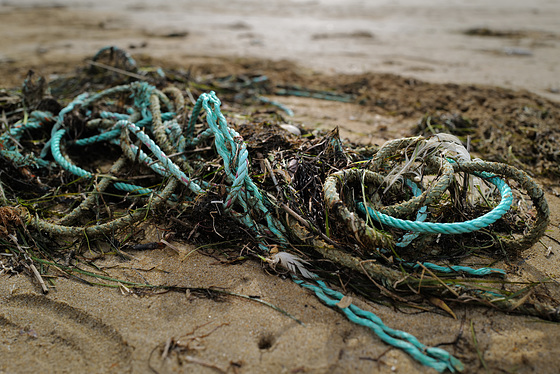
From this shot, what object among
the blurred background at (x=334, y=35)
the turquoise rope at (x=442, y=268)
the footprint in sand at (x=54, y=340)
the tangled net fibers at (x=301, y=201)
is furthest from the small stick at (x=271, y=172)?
the blurred background at (x=334, y=35)

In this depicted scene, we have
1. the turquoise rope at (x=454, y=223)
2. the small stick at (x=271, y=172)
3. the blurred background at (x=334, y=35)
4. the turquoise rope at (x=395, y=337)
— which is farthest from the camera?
the blurred background at (x=334, y=35)

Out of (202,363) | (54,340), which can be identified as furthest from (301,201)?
(54,340)

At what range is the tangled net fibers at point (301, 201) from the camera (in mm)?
1676

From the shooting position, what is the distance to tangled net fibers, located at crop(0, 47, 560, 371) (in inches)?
66.0

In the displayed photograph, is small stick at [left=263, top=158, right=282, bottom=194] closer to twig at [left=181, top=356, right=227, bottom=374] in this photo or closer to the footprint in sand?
twig at [left=181, top=356, right=227, bottom=374]

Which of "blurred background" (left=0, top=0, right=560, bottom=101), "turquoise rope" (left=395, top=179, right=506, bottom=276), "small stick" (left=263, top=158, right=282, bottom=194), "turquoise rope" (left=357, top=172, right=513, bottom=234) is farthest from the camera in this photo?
"blurred background" (left=0, top=0, right=560, bottom=101)

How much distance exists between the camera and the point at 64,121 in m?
2.75

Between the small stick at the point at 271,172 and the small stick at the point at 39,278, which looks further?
the small stick at the point at 271,172

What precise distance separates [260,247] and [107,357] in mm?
814

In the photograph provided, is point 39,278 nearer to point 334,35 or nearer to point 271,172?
point 271,172

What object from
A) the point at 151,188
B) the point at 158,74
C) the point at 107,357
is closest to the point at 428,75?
the point at 158,74

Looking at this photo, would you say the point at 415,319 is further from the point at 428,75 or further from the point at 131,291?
the point at 428,75

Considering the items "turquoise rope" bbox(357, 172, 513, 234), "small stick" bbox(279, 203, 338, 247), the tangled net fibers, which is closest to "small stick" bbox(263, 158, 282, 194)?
the tangled net fibers

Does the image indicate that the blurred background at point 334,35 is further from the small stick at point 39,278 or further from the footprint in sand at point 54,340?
the footprint in sand at point 54,340
